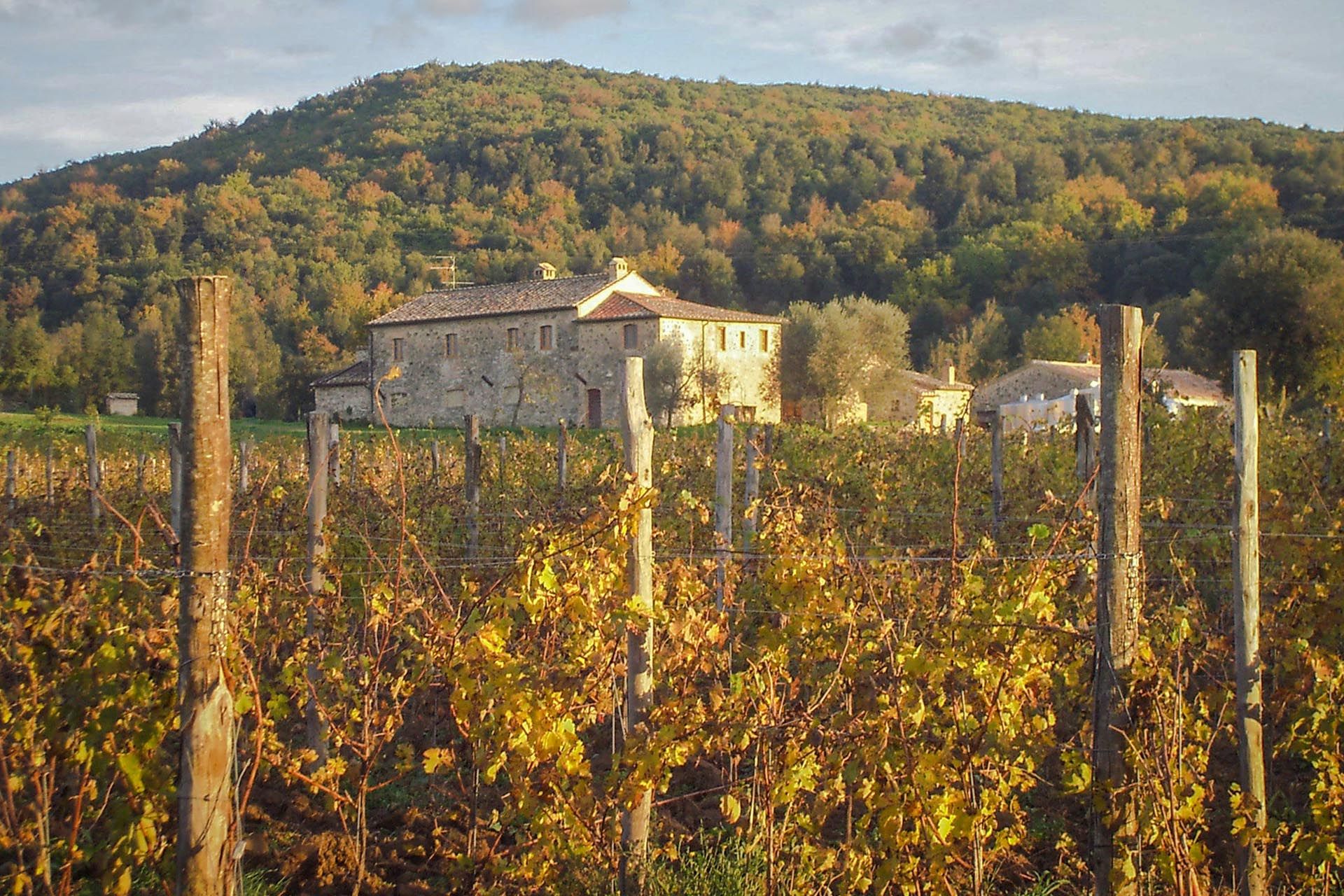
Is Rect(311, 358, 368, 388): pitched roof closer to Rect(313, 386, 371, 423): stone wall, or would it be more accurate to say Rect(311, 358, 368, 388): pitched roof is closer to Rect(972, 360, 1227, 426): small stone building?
Rect(313, 386, 371, 423): stone wall

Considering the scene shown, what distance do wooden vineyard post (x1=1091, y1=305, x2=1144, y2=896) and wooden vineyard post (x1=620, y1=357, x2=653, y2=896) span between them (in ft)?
4.57

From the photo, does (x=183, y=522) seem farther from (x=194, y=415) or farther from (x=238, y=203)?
(x=238, y=203)

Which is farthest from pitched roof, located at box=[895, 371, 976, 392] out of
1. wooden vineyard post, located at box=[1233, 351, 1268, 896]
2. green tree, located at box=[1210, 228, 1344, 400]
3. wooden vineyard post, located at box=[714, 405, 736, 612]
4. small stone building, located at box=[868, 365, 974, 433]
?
wooden vineyard post, located at box=[1233, 351, 1268, 896]

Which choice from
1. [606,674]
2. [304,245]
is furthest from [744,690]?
[304,245]

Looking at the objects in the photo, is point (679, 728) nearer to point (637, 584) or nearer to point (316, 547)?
point (637, 584)

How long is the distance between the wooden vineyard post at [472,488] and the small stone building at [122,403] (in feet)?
122

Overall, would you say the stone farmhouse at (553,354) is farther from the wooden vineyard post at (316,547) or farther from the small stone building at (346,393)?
the wooden vineyard post at (316,547)

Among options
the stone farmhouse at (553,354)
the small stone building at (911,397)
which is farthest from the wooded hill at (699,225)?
the small stone building at (911,397)

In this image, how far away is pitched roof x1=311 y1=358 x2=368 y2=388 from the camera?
40.6 metres

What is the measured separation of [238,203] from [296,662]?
67.6 meters

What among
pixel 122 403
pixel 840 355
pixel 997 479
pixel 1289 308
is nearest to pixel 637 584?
pixel 997 479

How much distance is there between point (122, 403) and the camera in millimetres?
43031

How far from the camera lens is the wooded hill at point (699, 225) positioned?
44188 millimetres

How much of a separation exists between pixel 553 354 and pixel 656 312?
440 cm
